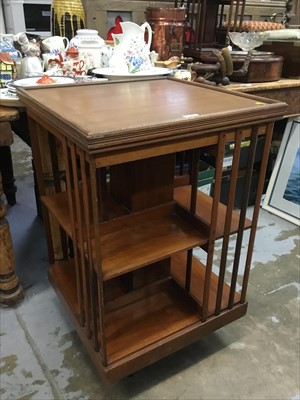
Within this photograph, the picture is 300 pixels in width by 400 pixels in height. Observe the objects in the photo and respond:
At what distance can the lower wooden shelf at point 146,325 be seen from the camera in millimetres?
1024

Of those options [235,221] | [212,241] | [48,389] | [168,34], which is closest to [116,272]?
[212,241]

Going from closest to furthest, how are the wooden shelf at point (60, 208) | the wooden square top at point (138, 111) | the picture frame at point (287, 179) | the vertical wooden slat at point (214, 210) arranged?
1. the wooden square top at point (138, 111)
2. the vertical wooden slat at point (214, 210)
3. the wooden shelf at point (60, 208)
4. the picture frame at point (287, 179)

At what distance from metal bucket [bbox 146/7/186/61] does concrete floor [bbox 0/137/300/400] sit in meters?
1.12

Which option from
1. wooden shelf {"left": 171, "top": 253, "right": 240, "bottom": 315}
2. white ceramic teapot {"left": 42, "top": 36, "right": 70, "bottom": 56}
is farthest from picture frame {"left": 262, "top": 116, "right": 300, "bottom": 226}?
white ceramic teapot {"left": 42, "top": 36, "right": 70, "bottom": 56}

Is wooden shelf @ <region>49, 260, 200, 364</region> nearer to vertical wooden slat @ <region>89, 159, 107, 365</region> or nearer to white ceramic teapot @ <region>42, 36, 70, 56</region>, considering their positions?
vertical wooden slat @ <region>89, 159, 107, 365</region>

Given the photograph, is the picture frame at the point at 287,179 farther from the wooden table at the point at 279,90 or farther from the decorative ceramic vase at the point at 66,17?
the decorative ceramic vase at the point at 66,17

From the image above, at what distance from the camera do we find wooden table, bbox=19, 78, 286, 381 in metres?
0.80

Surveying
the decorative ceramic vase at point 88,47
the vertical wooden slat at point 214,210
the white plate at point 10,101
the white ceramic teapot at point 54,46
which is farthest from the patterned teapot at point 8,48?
the vertical wooden slat at point 214,210

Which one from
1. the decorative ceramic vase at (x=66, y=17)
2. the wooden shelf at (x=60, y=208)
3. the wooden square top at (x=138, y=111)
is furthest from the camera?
the decorative ceramic vase at (x=66, y=17)

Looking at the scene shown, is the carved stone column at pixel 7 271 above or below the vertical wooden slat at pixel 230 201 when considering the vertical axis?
below

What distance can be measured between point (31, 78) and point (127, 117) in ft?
2.22

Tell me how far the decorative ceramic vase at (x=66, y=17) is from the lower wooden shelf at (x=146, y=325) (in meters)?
1.13

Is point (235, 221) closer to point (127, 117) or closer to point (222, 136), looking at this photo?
point (222, 136)

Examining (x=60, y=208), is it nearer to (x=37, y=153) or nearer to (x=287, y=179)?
(x=37, y=153)
